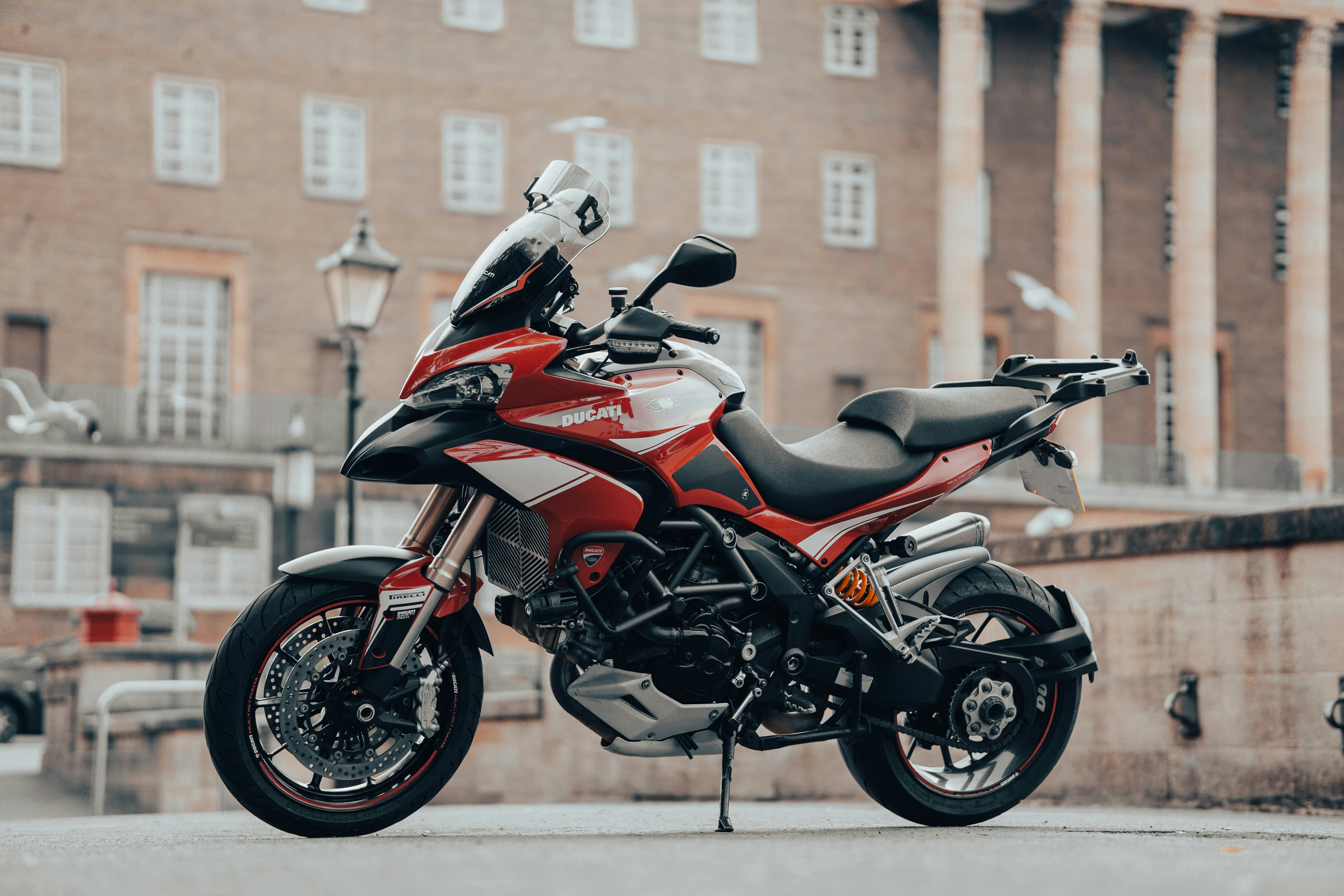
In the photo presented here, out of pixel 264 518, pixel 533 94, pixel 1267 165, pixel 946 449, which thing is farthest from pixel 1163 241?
pixel 946 449

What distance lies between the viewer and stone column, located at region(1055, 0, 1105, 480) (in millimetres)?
37750

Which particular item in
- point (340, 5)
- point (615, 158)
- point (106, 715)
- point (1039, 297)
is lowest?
point (106, 715)

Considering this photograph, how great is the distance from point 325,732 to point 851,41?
35.5 m

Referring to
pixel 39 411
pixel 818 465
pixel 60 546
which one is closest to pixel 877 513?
pixel 818 465

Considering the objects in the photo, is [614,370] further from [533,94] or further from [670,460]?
[533,94]

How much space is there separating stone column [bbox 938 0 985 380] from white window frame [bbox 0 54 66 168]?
18.6m

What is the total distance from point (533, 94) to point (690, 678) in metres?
31.5

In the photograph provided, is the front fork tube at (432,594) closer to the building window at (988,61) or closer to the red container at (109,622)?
the red container at (109,622)

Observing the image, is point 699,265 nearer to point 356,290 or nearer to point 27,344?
point 356,290

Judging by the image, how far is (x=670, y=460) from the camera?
487cm

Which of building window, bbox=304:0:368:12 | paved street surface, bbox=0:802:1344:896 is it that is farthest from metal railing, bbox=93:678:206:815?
building window, bbox=304:0:368:12

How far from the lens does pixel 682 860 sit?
404 centimetres

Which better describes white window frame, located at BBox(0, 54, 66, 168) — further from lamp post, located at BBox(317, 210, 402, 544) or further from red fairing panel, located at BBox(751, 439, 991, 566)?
red fairing panel, located at BBox(751, 439, 991, 566)

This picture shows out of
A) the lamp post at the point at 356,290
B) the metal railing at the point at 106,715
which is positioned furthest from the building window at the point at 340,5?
the lamp post at the point at 356,290
